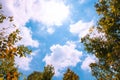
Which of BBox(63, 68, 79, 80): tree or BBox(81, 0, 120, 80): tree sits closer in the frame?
BBox(81, 0, 120, 80): tree

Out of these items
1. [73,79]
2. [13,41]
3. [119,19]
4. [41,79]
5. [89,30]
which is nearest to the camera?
[13,41]

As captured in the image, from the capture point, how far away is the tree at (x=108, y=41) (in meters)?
28.8

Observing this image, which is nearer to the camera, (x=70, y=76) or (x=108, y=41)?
(x=108, y=41)

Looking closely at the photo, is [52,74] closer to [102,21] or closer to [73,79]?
[73,79]

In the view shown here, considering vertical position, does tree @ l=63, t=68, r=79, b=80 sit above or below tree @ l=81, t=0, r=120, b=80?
above

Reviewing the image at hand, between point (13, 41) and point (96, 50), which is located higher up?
point (96, 50)

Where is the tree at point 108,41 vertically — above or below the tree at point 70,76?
below

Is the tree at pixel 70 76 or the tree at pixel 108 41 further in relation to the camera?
the tree at pixel 70 76

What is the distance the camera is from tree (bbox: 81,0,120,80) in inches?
1134

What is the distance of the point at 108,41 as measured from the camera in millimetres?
31547

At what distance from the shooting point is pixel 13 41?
2061cm

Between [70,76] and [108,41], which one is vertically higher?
[70,76]

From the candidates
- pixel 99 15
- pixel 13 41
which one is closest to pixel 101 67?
pixel 99 15

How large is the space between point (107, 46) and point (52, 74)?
1881 centimetres
